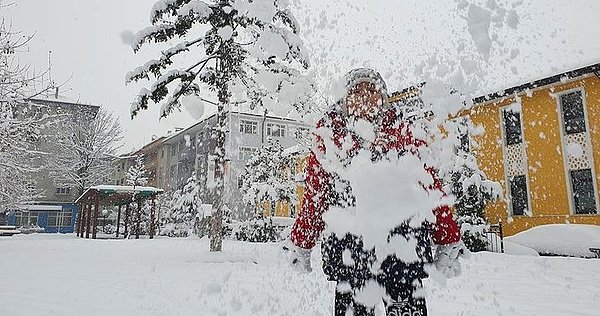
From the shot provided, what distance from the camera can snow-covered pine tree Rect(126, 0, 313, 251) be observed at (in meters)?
11.4

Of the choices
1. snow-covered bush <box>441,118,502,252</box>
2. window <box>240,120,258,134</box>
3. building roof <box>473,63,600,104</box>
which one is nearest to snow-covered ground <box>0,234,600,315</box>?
snow-covered bush <box>441,118,502,252</box>

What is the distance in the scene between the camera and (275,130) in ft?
138

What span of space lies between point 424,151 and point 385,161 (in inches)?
9.1

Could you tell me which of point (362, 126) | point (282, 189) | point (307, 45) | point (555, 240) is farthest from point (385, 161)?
point (282, 189)

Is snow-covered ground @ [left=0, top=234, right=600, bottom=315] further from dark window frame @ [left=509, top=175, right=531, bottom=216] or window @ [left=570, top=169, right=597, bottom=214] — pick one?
dark window frame @ [left=509, top=175, right=531, bottom=216]

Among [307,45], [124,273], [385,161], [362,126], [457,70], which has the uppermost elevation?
[307,45]

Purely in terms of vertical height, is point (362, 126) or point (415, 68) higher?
point (415, 68)

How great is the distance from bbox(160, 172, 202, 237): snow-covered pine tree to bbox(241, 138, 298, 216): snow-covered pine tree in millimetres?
6769

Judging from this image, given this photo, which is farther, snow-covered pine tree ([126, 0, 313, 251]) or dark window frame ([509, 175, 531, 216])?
dark window frame ([509, 175, 531, 216])

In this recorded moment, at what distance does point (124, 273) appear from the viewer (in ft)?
24.3

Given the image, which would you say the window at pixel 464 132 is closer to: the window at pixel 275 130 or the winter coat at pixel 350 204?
the winter coat at pixel 350 204

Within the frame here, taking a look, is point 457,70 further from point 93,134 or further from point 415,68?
point 93,134

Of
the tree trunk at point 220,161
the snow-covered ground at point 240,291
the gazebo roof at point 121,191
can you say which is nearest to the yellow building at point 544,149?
the snow-covered ground at point 240,291

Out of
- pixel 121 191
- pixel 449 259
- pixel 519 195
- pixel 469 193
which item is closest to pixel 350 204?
pixel 449 259
